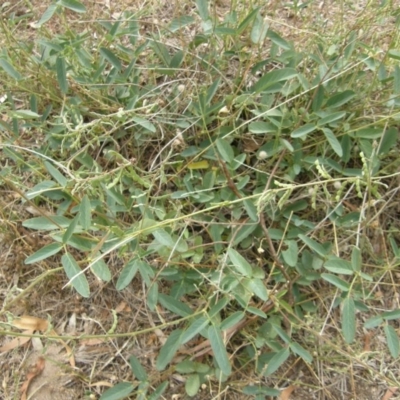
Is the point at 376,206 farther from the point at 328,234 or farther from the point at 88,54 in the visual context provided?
the point at 88,54

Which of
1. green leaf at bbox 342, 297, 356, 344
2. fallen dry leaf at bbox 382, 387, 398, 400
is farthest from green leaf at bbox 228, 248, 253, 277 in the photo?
fallen dry leaf at bbox 382, 387, 398, 400

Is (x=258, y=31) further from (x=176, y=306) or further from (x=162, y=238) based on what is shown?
(x=176, y=306)

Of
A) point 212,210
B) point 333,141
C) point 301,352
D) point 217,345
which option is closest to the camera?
point 217,345

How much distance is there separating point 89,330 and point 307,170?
0.84m

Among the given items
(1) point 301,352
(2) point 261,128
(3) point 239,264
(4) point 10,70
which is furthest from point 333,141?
(4) point 10,70

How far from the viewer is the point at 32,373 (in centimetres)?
156

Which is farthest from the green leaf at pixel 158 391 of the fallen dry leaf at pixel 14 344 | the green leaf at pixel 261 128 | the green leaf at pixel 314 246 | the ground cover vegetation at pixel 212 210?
the green leaf at pixel 261 128

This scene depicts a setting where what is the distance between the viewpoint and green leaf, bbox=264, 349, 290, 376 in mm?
1366

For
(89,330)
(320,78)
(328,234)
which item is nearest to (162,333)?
(89,330)

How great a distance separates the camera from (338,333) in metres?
1.52

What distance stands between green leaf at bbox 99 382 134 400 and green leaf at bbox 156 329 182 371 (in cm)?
11

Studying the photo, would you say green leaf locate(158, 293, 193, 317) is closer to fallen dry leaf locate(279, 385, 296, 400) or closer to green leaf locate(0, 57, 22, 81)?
fallen dry leaf locate(279, 385, 296, 400)

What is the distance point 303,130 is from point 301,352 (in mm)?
615

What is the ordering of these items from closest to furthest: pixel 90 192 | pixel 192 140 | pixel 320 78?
pixel 90 192, pixel 320 78, pixel 192 140
